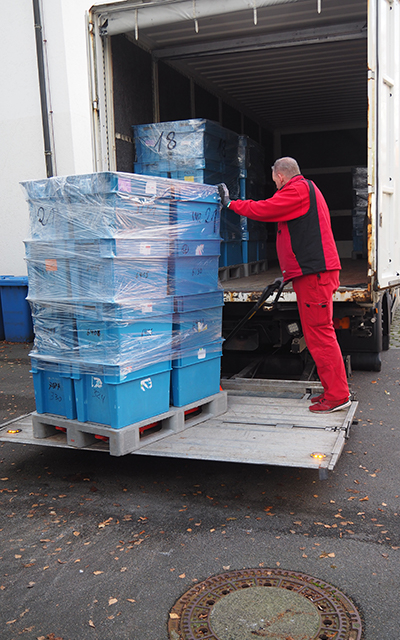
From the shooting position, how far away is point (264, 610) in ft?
9.25

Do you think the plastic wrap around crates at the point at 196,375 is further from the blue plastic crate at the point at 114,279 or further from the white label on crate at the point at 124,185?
the white label on crate at the point at 124,185

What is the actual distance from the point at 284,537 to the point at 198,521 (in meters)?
0.53

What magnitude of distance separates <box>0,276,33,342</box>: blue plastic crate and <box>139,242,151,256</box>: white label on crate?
6686 mm

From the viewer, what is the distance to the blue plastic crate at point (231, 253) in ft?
23.4

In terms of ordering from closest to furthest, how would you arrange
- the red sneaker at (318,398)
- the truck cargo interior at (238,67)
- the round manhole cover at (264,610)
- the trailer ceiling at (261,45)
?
1. the round manhole cover at (264,610)
2. the red sneaker at (318,398)
3. the trailer ceiling at (261,45)
4. the truck cargo interior at (238,67)

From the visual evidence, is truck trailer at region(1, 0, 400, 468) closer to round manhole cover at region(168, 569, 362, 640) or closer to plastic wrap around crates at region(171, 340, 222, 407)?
plastic wrap around crates at region(171, 340, 222, 407)

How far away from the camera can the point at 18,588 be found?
3.08 m

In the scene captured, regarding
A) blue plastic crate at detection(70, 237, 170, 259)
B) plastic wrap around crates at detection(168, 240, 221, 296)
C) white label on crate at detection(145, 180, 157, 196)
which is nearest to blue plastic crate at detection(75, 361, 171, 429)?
plastic wrap around crates at detection(168, 240, 221, 296)

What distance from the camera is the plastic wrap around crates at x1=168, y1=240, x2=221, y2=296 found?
453 cm

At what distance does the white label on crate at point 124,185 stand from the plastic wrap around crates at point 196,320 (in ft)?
2.99

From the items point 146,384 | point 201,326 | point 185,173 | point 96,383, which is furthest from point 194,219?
point 185,173

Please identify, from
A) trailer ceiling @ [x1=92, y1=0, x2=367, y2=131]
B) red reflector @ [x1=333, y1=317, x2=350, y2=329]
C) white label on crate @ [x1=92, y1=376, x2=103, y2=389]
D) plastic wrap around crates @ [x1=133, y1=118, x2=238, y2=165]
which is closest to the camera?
white label on crate @ [x1=92, y1=376, x2=103, y2=389]

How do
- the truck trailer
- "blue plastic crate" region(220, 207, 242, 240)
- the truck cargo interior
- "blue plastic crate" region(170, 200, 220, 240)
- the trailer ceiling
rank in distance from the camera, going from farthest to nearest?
"blue plastic crate" region(220, 207, 242, 240) → the truck cargo interior → the trailer ceiling → the truck trailer → "blue plastic crate" region(170, 200, 220, 240)

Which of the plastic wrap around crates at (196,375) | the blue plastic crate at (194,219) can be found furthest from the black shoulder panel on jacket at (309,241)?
the plastic wrap around crates at (196,375)
